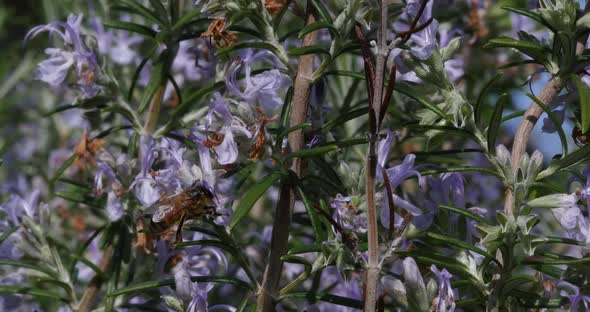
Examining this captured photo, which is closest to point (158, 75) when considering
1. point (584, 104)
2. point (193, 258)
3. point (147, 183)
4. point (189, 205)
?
point (147, 183)

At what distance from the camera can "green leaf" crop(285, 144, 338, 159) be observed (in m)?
1.07

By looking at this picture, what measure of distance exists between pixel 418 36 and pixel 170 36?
468mm

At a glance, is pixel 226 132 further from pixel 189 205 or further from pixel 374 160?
pixel 374 160

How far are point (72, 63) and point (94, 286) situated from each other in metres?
0.41

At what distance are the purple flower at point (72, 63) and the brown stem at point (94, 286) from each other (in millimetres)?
297

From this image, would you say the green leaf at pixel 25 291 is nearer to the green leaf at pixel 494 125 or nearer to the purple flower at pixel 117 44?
the purple flower at pixel 117 44

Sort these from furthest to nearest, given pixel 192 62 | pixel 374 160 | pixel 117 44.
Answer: pixel 117 44, pixel 192 62, pixel 374 160

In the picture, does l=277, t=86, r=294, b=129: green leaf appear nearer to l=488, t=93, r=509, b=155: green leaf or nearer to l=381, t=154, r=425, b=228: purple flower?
l=381, t=154, r=425, b=228: purple flower

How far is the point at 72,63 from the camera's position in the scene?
A: 1452 mm

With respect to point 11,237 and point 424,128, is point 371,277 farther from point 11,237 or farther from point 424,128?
point 11,237

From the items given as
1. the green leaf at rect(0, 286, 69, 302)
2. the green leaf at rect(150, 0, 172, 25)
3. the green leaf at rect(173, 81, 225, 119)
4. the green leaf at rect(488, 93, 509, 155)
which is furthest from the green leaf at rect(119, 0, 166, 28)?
the green leaf at rect(488, 93, 509, 155)

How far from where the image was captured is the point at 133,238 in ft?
4.82

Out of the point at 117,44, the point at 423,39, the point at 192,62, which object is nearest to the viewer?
the point at 423,39

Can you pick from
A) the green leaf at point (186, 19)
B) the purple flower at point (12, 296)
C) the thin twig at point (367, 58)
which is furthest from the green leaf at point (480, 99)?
the purple flower at point (12, 296)
